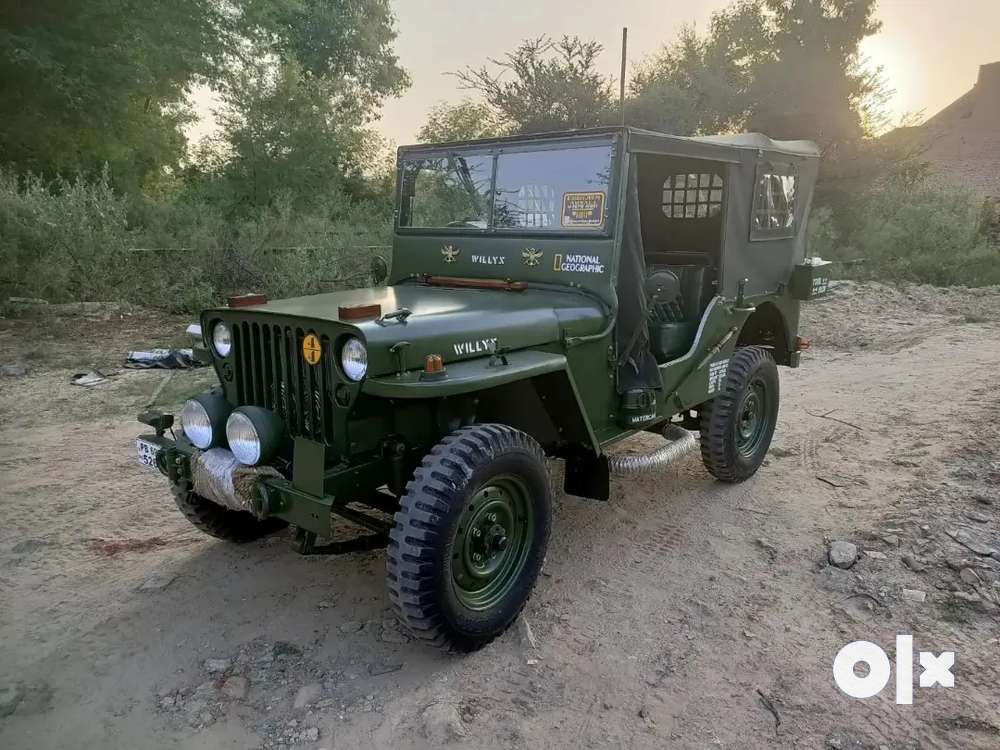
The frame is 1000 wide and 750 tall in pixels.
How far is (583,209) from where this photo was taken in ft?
13.6

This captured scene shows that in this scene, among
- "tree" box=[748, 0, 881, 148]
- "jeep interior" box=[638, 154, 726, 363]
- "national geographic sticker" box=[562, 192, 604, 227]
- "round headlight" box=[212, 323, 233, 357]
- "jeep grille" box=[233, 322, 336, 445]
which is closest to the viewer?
"jeep grille" box=[233, 322, 336, 445]

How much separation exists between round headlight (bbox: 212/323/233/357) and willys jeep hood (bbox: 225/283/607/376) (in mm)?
116

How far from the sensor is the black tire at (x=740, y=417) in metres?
5.04

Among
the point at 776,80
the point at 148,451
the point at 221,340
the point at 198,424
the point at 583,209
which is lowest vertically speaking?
the point at 148,451

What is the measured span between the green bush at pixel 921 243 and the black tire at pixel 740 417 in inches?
460

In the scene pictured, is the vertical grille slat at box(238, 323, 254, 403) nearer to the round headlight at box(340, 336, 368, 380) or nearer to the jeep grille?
the jeep grille

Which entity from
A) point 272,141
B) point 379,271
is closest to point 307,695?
point 379,271

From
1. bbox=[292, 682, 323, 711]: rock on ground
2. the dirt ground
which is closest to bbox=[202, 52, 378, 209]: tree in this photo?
the dirt ground

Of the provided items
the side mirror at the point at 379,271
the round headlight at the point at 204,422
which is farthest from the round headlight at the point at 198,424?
the side mirror at the point at 379,271

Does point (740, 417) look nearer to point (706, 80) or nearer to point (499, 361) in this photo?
point (499, 361)

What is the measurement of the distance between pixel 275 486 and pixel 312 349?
0.58m

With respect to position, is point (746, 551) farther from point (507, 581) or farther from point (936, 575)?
point (507, 581)

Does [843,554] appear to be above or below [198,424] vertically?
below

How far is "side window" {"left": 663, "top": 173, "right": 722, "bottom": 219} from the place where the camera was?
210 inches
